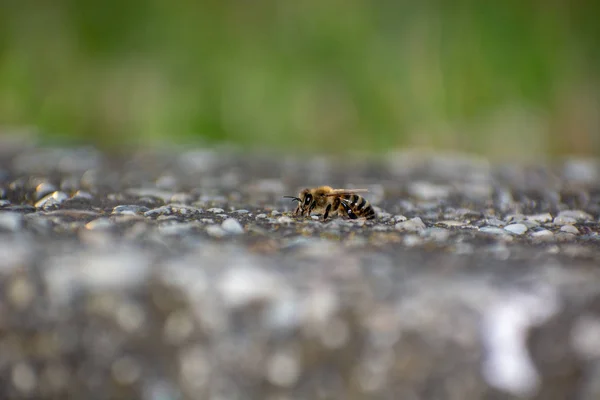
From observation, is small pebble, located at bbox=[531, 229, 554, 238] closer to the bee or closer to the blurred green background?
the bee

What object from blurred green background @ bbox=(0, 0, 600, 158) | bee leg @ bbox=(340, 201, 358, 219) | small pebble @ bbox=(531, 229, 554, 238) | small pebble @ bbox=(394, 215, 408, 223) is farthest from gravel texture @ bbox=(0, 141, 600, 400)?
blurred green background @ bbox=(0, 0, 600, 158)

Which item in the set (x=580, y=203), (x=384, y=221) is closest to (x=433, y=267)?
(x=384, y=221)

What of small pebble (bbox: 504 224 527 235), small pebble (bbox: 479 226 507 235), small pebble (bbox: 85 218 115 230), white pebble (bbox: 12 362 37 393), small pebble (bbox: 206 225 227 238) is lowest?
white pebble (bbox: 12 362 37 393)

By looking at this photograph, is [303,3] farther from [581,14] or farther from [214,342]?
[214,342]

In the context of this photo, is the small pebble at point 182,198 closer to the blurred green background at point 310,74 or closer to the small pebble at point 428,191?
the small pebble at point 428,191

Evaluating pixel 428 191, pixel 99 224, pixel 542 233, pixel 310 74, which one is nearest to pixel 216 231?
pixel 99 224

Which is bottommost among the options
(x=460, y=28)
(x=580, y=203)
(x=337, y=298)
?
(x=580, y=203)
